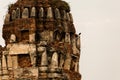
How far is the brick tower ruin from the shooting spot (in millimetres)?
37562

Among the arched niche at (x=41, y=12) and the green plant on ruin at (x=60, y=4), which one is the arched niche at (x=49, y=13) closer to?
the arched niche at (x=41, y=12)

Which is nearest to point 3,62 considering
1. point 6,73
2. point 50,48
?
point 6,73

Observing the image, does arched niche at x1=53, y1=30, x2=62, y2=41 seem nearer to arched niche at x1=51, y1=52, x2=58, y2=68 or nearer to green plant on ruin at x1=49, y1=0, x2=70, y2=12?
arched niche at x1=51, y1=52, x2=58, y2=68

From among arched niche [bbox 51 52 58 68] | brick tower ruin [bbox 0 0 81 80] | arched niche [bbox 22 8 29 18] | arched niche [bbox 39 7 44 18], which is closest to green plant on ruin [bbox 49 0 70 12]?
brick tower ruin [bbox 0 0 81 80]

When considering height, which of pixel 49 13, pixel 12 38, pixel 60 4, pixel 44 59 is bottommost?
pixel 44 59

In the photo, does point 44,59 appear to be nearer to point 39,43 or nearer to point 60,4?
point 39,43

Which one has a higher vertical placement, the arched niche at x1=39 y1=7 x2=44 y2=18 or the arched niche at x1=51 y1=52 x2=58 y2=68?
the arched niche at x1=39 y1=7 x2=44 y2=18

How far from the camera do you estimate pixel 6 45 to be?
128 feet

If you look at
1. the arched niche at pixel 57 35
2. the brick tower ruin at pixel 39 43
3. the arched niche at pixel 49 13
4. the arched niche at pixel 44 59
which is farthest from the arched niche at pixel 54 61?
the arched niche at pixel 49 13

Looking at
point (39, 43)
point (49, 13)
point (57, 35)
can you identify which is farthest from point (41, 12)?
point (39, 43)

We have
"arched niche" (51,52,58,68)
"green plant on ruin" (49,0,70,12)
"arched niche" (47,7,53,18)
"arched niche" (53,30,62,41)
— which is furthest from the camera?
"green plant on ruin" (49,0,70,12)

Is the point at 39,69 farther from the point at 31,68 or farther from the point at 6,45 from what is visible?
the point at 6,45

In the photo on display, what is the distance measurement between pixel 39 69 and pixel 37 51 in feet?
3.82

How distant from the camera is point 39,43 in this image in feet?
124
